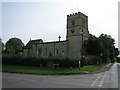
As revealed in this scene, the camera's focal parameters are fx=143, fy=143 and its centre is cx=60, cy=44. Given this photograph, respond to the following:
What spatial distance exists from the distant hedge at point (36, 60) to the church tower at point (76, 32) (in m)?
22.1

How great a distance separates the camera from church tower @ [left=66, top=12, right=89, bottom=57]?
52369 millimetres

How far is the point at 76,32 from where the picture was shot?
5359cm

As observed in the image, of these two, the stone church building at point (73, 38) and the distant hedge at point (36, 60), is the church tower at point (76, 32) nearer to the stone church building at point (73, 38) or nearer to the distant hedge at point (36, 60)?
the stone church building at point (73, 38)

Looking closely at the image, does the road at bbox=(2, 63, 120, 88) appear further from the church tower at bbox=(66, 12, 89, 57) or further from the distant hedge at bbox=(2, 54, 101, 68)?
the church tower at bbox=(66, 12, 89, 57)

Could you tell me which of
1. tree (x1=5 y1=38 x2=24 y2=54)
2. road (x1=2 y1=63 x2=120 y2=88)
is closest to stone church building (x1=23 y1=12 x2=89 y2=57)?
tree (x1=5 y1=38 x2=24 y2=54)

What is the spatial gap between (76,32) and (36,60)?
2597 centimetres

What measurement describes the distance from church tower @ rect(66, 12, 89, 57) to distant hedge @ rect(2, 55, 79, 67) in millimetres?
22091

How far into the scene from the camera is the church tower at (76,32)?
52.4 m

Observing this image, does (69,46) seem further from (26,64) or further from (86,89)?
(86,89)

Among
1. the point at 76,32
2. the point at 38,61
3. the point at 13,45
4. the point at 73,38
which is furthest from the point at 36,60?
the point at 13,45

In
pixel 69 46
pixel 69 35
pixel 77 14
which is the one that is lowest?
pixel 69 46

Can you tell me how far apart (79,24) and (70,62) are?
2641 centimetres

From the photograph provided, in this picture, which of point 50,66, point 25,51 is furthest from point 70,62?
point 25,51

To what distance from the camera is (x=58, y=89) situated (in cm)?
871
